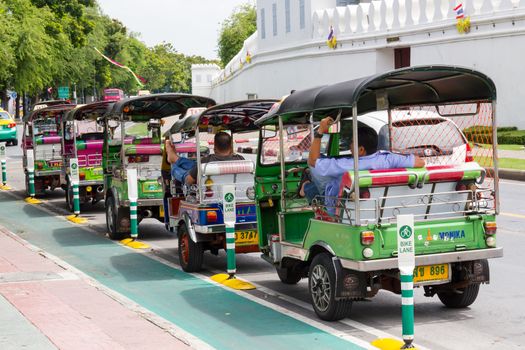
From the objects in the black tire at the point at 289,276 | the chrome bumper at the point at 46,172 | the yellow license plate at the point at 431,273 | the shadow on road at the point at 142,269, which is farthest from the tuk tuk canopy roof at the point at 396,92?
the chrome bumper at the point at 46,172

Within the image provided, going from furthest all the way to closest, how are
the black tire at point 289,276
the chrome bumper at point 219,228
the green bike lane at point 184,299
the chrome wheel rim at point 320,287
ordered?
1. the chrome bumper at point 219,228
2. the black tire at point 289,276
3. the chrome wheel rim at point 320,287
4. the green bike lane at point 184,299

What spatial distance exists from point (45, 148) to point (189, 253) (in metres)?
13.6

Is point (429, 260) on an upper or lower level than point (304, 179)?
lower

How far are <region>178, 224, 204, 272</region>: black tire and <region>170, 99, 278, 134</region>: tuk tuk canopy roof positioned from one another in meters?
1.47

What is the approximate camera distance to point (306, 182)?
37.0 feet

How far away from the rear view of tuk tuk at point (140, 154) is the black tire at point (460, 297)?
7102mm

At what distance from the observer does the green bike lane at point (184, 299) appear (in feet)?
31.8

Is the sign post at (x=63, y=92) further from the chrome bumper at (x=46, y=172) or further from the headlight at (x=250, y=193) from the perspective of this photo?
the headlight at (x=250, y=193)

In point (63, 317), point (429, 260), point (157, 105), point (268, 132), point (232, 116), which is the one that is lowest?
point (63, 317)

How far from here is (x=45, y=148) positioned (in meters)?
26.6

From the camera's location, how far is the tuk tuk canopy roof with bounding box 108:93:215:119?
57.3 feet

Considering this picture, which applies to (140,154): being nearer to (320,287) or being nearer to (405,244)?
(320,287)

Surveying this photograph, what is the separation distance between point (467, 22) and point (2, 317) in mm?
30309

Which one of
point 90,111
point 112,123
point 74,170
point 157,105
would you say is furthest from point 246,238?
point 90,111
